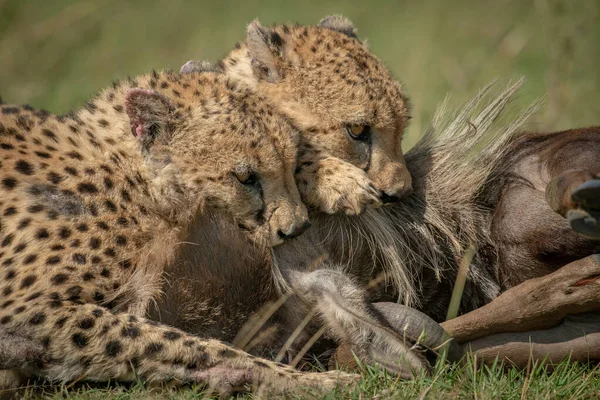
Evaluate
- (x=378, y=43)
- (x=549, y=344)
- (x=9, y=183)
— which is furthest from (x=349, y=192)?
(x=378, y=43)

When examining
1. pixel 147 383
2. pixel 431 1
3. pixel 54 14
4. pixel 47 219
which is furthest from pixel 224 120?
pixel 431 1

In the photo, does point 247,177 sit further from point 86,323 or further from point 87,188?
point 86,323

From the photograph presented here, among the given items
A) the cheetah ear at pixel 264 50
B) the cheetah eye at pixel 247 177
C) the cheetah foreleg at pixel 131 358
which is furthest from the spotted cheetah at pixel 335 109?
the cheetah foreleg at pixel 131 358

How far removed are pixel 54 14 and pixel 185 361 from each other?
22.5 feet

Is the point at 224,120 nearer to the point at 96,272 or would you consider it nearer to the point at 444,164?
the point at 96,272

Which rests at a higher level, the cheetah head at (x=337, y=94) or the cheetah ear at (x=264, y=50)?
the cheetah ear at (x=264, y=50)

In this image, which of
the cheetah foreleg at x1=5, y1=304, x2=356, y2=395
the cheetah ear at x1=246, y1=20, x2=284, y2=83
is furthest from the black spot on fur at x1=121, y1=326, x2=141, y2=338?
the cheetah ear at x1=246, y1=20, x2=284, y2=83

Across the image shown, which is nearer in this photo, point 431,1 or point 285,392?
point 285,392

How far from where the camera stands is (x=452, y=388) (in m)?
3.03

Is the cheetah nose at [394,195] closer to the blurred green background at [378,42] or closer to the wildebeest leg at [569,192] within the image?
the wildebeest leg at [569,192]

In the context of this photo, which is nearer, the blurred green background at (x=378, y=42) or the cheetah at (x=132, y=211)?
the cheetah at (x=132, y=211)

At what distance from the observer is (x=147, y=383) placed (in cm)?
313

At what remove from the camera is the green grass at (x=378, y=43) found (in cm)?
697

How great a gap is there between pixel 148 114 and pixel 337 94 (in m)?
0.86
